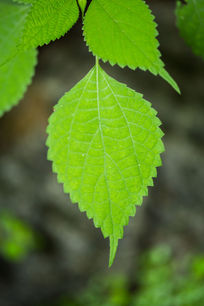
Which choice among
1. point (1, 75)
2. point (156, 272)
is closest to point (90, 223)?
point (156, 272)

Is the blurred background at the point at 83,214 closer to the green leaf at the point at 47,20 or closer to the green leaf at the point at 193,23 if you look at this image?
the green leaf at the point at 193,23

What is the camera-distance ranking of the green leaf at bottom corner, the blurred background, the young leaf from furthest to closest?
the blurred background
the green leaf at bottom corner
the young leaf

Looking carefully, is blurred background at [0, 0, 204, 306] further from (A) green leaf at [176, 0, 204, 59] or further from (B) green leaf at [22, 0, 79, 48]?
(B) green leaf at [22, 0, 79, 48]

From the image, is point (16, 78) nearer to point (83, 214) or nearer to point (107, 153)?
point (107, 153)

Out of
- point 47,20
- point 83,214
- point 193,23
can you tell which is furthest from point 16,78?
point 83,214

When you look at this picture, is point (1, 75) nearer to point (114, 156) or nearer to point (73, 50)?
point (114, 156)

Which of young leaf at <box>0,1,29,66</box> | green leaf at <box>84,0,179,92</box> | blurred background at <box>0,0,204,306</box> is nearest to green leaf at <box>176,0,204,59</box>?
green leaf at <box>84,0,179,92</box>
